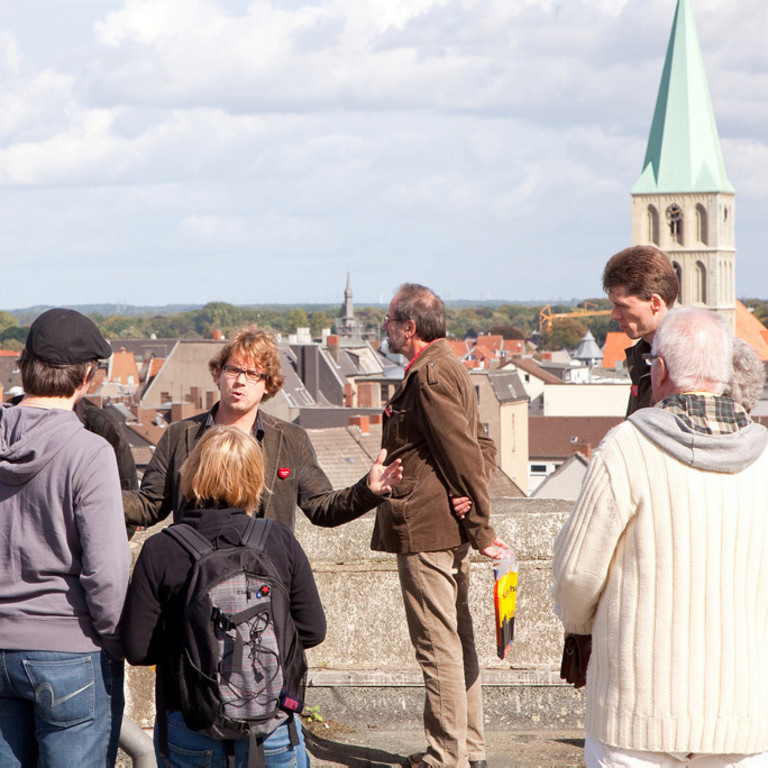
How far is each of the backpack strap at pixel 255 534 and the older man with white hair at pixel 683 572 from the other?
32.6 inches

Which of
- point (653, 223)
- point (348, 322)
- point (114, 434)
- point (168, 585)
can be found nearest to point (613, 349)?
point (653, 223)

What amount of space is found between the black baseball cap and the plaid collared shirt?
62.3 inches

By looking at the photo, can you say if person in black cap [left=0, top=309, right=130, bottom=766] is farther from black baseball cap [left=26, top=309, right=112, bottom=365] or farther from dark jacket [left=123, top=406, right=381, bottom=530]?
dark jacket [left=123, top=406, right=381, bottom=530]

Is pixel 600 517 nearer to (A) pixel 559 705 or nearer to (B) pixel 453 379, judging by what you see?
(B) pixel 453 379

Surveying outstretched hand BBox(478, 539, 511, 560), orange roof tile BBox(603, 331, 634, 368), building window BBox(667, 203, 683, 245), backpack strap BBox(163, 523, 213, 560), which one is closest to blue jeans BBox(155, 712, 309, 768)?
backpack strap BBox(163, 523, 213, 560)

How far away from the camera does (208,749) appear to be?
326 cm

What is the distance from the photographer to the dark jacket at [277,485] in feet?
13.4

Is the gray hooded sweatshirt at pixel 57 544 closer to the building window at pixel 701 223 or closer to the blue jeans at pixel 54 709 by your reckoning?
the blue jeans at pixel 54 709

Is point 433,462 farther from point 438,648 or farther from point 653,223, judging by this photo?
point 653,223

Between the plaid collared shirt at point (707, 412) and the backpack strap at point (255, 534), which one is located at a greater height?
the plaid collared shirt at point (707, 412)

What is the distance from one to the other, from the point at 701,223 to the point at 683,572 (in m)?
107

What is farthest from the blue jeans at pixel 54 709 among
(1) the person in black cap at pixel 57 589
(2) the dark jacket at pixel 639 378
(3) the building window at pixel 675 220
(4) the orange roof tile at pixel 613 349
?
(3) the building window at pixel 675 220

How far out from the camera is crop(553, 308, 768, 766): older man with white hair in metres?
3.02

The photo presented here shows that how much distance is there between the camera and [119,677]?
339 cm
